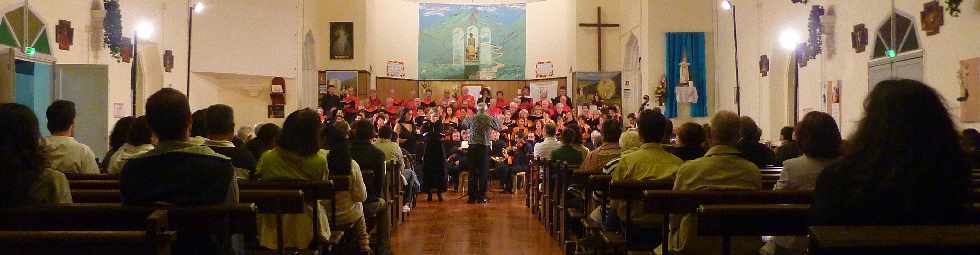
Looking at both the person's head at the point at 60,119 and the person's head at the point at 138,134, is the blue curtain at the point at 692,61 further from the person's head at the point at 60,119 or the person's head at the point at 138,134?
the person's head at the point at 60,119

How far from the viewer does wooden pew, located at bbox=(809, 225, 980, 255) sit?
189cm

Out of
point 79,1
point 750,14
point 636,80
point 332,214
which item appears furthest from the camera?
point 636,80

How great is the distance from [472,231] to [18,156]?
6.04 meters

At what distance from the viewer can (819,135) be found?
380cm

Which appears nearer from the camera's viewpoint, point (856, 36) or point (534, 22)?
point (856, 36)

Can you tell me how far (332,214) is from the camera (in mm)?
5023

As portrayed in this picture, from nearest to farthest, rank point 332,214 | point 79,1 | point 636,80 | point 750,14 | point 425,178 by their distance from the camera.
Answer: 1. point 332,214
2. point 79,1
3. point 425,178
4. point 750,14
5. point 636,80

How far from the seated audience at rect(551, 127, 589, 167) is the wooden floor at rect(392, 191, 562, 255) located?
0.74m

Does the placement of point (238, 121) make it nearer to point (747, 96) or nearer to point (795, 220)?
point (747, 96)

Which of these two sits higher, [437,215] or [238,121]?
[238,121]

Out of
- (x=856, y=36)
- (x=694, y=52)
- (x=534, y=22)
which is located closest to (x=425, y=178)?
(x=856, y=36)

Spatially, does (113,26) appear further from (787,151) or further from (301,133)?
(787,151)

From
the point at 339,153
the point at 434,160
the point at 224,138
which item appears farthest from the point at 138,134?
the point at 434,160

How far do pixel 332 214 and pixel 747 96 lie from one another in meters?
12.3
